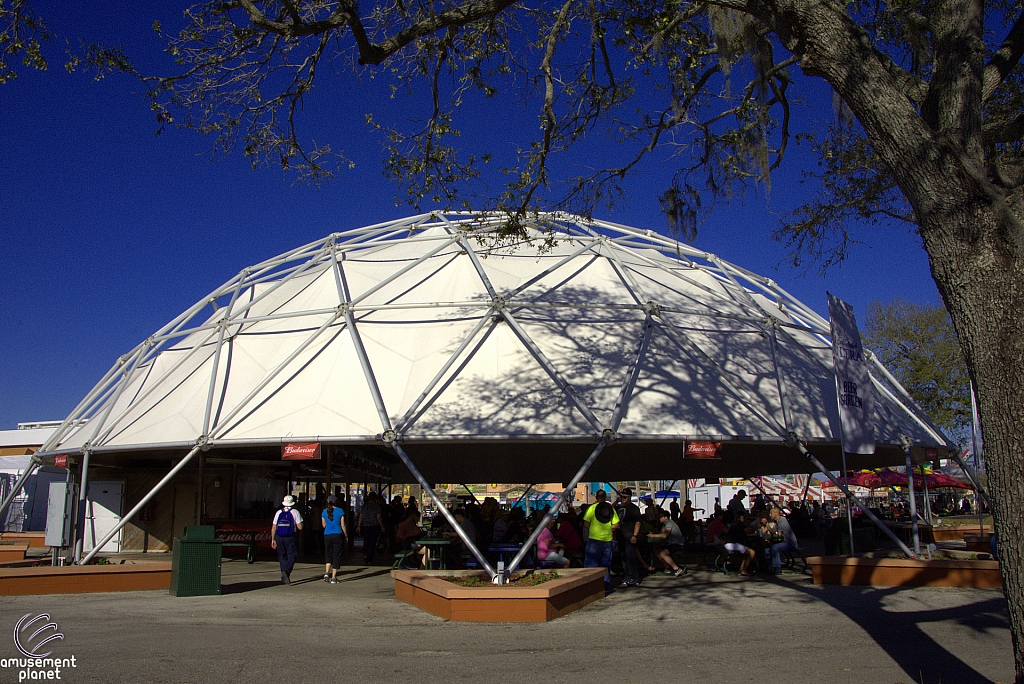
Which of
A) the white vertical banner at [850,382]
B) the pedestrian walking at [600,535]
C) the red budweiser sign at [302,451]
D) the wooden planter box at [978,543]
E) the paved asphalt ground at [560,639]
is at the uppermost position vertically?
the white vertical banner at [850,382]

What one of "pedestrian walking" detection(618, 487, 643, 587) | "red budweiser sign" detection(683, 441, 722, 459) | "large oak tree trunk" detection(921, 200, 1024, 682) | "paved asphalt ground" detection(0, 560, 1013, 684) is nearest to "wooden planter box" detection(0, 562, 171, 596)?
"paved asphalt ground" detection(0, 560, 1013, 684)

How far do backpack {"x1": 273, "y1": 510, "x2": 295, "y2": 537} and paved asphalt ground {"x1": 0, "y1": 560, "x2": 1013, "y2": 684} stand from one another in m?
1.19

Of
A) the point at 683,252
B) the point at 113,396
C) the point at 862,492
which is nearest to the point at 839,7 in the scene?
the point at 683,252

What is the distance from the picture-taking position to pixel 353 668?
748cm

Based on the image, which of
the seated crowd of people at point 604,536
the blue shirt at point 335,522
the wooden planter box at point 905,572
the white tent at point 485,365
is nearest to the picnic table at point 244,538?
the white tent at point 485,365

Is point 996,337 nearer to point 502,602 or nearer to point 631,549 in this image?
point 502,602

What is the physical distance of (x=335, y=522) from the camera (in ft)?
46.5

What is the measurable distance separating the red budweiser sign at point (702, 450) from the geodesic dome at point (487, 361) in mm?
205

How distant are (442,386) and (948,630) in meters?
8.61

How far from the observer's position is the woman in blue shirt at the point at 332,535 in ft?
46.2

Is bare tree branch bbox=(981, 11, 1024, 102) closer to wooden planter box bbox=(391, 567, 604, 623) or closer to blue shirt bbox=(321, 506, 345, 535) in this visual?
wooden planter box bbox=(391, 567, 604, 623)

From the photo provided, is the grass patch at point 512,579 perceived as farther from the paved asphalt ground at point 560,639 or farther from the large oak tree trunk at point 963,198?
the large oak tree trunk at point 963,198

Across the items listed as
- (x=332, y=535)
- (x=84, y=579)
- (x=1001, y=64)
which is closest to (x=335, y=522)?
(x=332, y=535)

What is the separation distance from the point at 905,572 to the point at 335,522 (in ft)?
32.6
